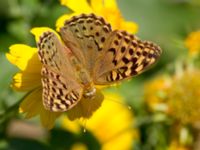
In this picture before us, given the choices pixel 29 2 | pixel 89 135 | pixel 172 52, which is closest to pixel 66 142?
pixel 89 135

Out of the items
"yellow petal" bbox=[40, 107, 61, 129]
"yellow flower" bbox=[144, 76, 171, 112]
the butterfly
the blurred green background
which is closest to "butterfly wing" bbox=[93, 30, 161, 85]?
the butterfly

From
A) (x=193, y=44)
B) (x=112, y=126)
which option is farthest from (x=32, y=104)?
(x=112, y=126)

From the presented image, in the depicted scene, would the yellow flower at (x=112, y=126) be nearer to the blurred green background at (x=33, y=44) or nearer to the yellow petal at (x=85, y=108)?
the blurred green background at (x=33, y=44)

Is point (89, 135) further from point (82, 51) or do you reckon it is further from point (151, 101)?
point (82, 51)

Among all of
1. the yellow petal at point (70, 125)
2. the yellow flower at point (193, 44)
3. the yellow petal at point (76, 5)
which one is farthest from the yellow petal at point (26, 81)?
the yellow flower at point (193, 44)

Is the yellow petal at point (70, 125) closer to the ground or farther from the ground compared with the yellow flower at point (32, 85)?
closer to the ground
